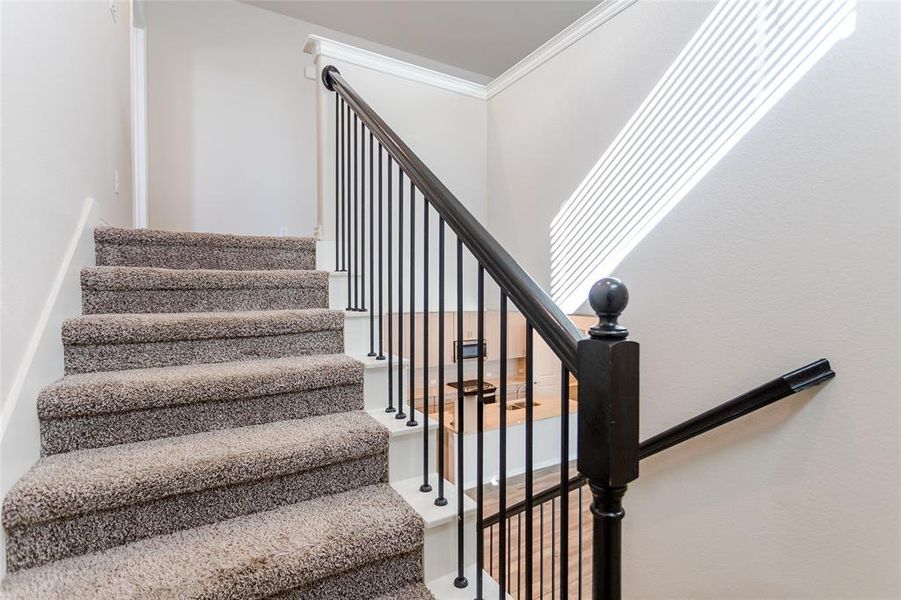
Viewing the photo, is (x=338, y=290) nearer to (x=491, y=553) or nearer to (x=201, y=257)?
(x=201, y=257)

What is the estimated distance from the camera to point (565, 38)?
2543mm

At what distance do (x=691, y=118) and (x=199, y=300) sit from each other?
216 cm

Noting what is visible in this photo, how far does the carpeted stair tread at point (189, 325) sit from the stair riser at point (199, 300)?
63 millimetres

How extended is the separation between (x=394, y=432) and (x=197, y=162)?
3282 millimetres

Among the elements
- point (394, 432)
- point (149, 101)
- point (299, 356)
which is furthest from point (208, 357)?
point (149, 101)

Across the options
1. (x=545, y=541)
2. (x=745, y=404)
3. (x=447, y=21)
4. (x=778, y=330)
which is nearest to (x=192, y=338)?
(x=745, y=404)

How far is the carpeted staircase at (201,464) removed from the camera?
0.97m

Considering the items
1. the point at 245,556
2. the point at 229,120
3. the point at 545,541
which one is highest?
the point at 229,120

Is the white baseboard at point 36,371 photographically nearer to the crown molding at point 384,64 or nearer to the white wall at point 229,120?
the crown molding at point 384,64

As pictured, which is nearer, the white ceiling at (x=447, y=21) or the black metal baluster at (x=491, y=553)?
the black metal baluster at (x=491, y=553)

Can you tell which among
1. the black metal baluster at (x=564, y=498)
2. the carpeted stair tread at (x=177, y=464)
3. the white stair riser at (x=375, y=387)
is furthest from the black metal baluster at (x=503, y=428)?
the white stair riser at (x=375, y=387)

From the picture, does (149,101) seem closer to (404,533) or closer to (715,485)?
(404,533)

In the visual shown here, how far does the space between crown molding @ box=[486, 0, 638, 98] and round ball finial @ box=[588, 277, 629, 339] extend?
2.12m

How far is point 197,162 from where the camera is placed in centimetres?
358
